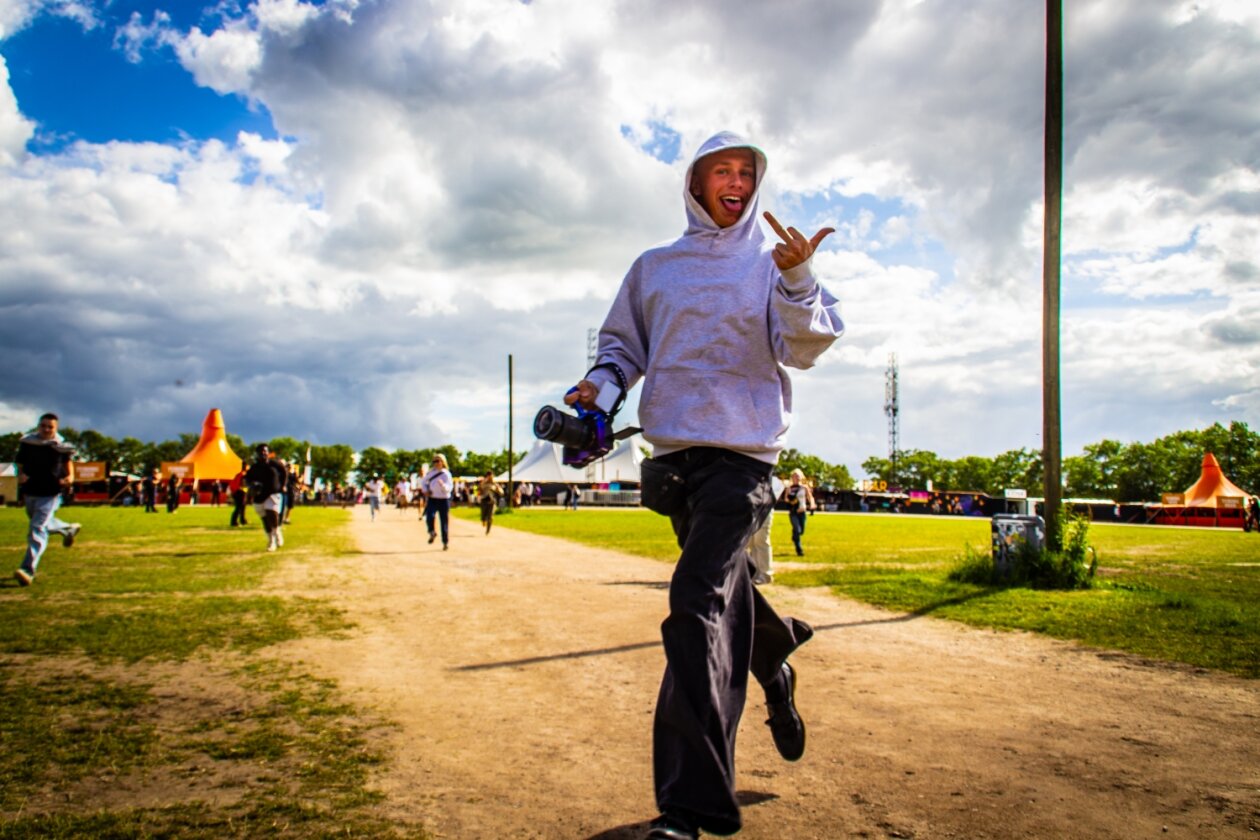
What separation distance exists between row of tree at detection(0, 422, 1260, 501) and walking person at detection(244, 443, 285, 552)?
244 ft

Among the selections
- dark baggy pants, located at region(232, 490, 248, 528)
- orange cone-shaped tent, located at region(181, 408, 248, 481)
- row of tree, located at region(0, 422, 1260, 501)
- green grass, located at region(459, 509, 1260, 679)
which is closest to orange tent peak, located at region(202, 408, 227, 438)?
orange cone-shaped tent, located at region(181, 408, 248, 481)

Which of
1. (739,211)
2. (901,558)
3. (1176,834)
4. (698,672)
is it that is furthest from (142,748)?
(901,558)

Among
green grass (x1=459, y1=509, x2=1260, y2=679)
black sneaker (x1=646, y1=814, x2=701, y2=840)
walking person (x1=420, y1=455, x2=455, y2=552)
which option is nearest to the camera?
black sneaker (x1=646, y1=814, x2=701, y2=840)

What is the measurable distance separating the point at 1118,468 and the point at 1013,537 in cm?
13264

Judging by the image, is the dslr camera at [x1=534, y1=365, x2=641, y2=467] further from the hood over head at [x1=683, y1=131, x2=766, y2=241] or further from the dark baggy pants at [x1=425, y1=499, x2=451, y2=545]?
the dark baggy pants at [x1=425, y1=499, x2=451, y2=545]

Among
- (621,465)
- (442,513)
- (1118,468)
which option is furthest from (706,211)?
(1118,468)

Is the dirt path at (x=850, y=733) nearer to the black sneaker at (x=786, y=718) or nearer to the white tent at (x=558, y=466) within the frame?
the black sneaker at (x=786, y=718)

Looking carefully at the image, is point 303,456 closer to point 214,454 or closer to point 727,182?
point 214,454

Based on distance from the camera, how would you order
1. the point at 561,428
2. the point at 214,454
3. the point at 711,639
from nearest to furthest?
the point at 711,639 → the point at 561,428 → the point at 214,454

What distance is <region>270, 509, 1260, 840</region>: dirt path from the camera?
9.36 feet

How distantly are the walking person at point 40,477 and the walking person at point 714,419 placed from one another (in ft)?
32.0

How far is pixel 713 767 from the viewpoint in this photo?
7.61 feet

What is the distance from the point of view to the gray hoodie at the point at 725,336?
2725 millimetres

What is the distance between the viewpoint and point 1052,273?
33.6ft
